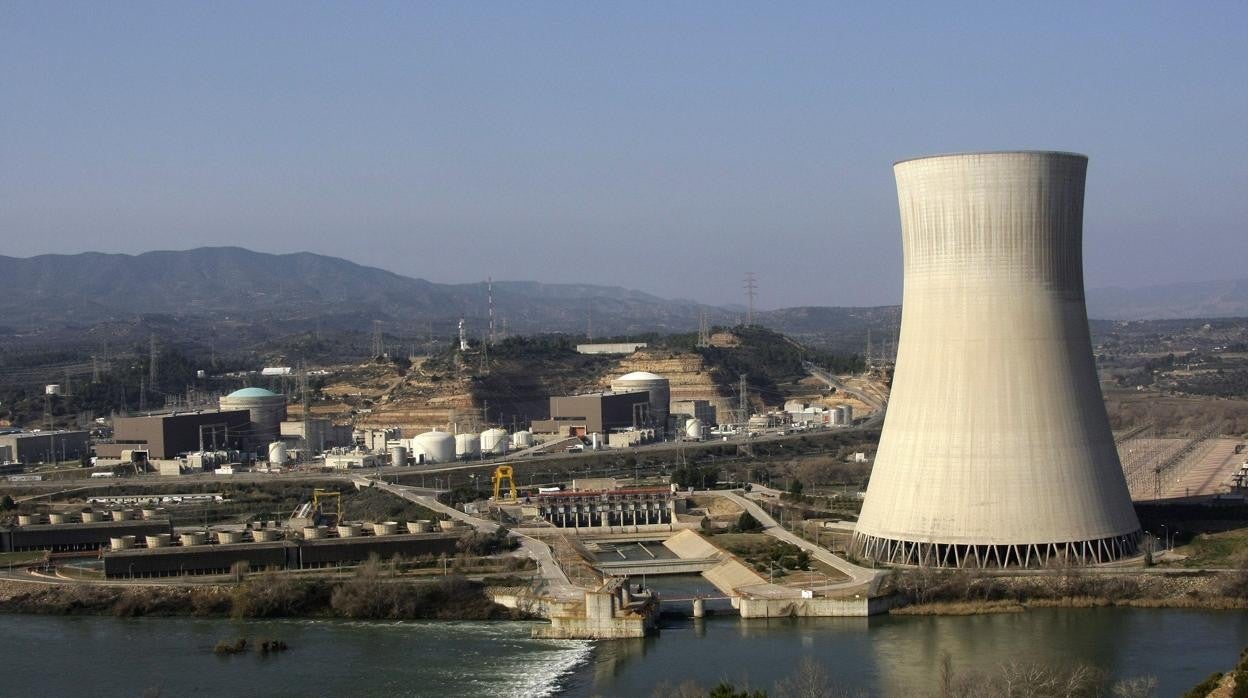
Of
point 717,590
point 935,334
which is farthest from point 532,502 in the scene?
point 935,334

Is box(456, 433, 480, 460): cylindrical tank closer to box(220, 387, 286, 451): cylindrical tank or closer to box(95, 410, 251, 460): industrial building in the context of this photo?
box(95, 410, 251, 460): industrial building

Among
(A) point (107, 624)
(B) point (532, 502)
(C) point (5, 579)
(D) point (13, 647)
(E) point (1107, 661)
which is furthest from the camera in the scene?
(B) point (532, 502)

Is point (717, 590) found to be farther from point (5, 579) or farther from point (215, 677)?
point (5, 579)

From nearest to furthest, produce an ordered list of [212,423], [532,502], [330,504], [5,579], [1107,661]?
1. [1107,661]
2. [5,579]
3. [532,502]
4. [330,504]
5. [212,423]

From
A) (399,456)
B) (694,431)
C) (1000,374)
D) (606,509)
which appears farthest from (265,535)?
(694,431)

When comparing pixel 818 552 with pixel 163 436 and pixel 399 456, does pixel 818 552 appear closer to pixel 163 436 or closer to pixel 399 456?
pixel 399 456

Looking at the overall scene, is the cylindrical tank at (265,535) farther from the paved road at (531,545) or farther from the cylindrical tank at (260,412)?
the cylindrical tank at (260,412)
